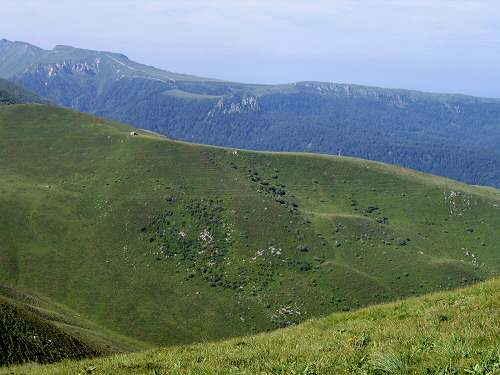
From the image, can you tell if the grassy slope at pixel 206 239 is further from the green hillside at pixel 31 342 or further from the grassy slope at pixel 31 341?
the grassy slope at pixel 31 341

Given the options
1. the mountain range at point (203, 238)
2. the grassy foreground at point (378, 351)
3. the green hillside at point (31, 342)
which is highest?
the grassy foreground at point (378, 351)

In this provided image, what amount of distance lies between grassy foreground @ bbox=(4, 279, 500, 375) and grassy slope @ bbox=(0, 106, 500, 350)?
325 feet

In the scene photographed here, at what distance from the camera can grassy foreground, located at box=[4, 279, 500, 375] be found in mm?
10143

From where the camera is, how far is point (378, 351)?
37.5 ft

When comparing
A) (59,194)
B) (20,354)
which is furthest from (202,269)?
(20,354)

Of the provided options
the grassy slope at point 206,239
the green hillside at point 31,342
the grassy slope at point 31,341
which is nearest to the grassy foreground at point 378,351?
the grassy slope at point 31,341

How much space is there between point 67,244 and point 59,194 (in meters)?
24.8

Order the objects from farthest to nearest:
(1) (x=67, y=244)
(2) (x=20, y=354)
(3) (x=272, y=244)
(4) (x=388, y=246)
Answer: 1. (4) (x=388, y=246)
2. (3) (x=272, y=244)
3. (1) (x=67, y=244)
4. (2) (x=20, y=354)

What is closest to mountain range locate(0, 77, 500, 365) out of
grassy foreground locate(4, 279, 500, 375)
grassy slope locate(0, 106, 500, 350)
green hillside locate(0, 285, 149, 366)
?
grassy slope locate(0, 106, 500, 350)

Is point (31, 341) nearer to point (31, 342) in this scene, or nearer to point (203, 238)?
point (31, 342)

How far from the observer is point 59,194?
159m

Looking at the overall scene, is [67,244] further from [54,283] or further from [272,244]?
[272,244]

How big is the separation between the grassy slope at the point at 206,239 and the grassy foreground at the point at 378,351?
325ft

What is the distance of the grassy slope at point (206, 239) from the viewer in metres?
125
